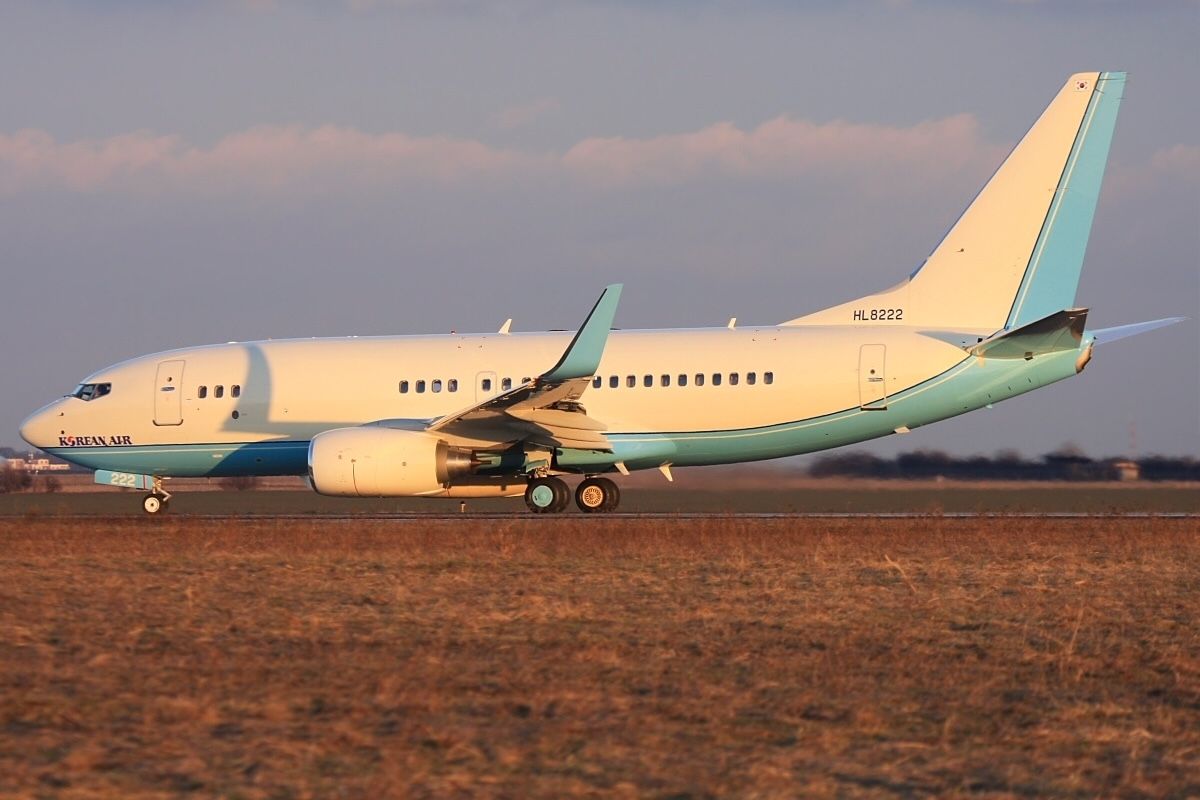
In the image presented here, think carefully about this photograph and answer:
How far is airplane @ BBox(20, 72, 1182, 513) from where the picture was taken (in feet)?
77.9

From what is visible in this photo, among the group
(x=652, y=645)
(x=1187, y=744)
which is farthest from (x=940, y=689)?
(x=652, y=645)

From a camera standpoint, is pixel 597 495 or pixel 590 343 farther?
pixel 597 495

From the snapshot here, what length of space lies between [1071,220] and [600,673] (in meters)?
18.6

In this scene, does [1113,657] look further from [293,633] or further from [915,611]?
[293,633]

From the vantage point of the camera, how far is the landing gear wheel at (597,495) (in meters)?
26.1

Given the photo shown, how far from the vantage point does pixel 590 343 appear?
75.5 feet

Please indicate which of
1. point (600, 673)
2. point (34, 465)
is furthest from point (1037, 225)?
point (34, 465)

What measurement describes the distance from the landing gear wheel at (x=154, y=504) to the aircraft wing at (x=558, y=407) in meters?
6.38

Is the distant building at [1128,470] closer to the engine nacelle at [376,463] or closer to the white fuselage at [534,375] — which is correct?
the white fuselage at [534,375]

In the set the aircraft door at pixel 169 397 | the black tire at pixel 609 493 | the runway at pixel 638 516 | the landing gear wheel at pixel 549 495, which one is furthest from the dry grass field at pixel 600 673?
the aircraft door at pixel 169 397

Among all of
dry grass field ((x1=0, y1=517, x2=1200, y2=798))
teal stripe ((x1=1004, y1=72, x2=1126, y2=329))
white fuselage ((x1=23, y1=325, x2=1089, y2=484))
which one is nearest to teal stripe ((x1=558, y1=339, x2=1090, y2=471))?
white fuselage ((x1=23, y1=325, x2=1089, y2=484))

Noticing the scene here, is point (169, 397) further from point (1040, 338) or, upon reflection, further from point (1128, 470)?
point (1128, 470)

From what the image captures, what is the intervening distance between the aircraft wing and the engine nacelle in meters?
0.59

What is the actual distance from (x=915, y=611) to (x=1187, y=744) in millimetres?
→ 4913
